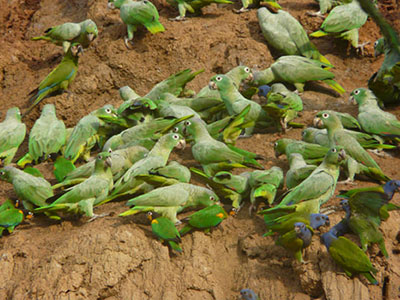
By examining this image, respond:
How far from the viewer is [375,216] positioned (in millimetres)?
5609

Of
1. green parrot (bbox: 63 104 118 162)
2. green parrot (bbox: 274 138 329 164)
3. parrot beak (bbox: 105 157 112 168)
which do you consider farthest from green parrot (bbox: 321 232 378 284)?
green parrot (bbox: 63 104 118 162)

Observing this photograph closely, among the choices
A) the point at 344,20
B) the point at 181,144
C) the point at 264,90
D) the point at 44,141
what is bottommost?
the point at 44,141

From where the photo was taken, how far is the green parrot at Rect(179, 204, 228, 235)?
602cm

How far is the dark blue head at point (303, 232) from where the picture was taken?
5.33 m

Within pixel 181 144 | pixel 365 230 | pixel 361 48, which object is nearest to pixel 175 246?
pixel 181 144

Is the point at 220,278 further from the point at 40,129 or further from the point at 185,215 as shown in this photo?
the point at 40,129

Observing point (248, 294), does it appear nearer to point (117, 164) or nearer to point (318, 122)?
point (117, 164)

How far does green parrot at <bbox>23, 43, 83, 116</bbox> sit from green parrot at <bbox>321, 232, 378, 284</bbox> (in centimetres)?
581

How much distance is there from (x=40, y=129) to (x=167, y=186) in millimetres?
2960

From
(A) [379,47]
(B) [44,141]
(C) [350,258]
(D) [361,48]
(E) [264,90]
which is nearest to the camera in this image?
(C) [350,258]

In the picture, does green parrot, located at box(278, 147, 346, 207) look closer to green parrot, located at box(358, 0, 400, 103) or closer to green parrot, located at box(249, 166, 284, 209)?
green parrot, located at box(249, 166, 284, 209)

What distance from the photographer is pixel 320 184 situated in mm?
6078

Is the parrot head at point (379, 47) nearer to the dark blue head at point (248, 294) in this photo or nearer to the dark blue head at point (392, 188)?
the dark blue head at point (392, 188)

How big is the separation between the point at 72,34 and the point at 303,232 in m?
6.30
